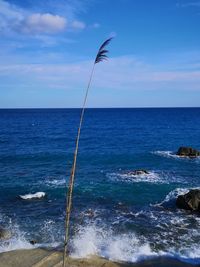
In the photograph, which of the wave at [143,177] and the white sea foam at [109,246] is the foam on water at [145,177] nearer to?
the wave at [143,177]

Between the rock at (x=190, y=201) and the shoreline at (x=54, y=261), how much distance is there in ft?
30.0

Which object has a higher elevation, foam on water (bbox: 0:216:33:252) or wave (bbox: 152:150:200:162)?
wave (bbox: 152:150:200:162)

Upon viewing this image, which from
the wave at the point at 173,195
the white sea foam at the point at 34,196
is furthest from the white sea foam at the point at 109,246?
the white sea foam at the point at 34,196

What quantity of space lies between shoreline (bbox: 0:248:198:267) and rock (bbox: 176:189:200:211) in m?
9.14

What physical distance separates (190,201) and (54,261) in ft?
45.7

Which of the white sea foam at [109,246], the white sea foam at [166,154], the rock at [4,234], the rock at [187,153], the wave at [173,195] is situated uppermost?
the rock at [187,153]

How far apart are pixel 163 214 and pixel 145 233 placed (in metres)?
4.41

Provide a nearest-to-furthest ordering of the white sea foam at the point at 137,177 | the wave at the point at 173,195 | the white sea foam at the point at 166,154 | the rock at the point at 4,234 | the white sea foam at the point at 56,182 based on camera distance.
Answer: the rock at the point at 4,234 < the wave at the point at 173,195 < the white sea foam at the point at 56,182 < the white sea foam at the point at 137,177 < the white sea foam at the point at 166,154

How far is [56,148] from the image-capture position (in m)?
59.9

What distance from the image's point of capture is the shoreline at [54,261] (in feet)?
54.2

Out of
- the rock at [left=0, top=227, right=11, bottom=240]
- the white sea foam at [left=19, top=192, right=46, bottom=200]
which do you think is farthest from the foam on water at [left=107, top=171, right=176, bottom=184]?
the rock at [left=0, top=227, right=11, bottom=240]

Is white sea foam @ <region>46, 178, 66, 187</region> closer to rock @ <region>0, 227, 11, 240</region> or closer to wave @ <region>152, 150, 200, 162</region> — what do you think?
rock @ <region>0, 227, 11, 240</region>

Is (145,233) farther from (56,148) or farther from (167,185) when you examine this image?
(56,148)

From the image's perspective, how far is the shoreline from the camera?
1652cm
